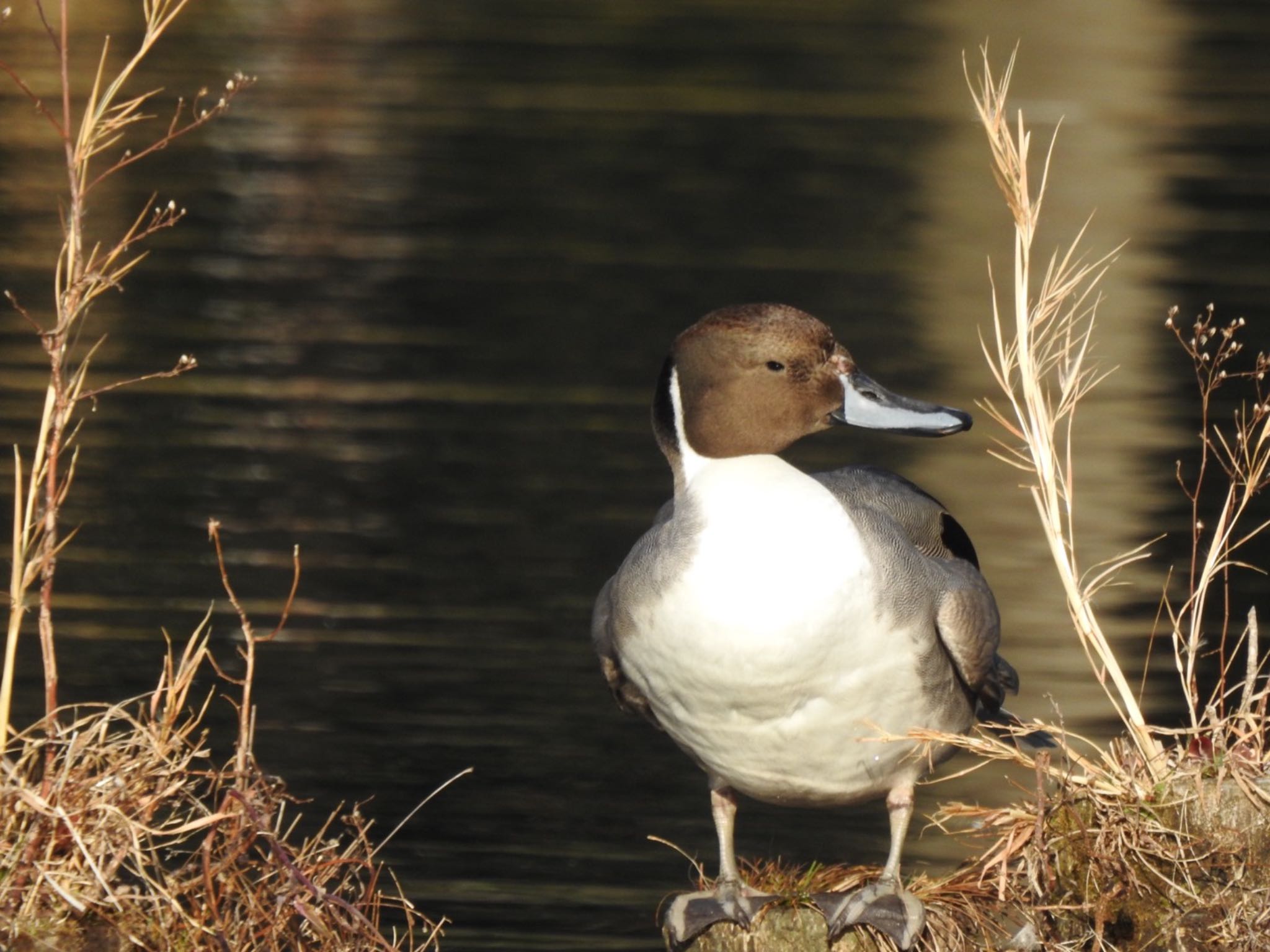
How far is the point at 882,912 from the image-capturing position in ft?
13.7

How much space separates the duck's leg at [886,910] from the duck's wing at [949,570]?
43cm

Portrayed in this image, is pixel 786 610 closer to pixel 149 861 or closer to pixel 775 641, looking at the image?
pixel 775 641

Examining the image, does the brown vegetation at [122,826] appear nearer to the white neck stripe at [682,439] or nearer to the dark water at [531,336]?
the white neck stripe at [682,439]

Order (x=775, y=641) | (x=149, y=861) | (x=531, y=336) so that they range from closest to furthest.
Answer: (x=149, y=861) → (x=775, y=641) → (x=531, y=336)

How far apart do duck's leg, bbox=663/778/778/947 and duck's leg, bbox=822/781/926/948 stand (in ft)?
0.50

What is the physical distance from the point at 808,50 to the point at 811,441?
11.9 meters

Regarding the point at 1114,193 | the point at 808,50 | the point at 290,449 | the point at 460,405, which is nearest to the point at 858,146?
the point at 1114,193

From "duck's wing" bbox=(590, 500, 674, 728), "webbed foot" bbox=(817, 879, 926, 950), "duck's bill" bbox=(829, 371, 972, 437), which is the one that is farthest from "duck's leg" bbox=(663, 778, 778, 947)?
"duck's bill" bbox=(829, 371, 972, 437)

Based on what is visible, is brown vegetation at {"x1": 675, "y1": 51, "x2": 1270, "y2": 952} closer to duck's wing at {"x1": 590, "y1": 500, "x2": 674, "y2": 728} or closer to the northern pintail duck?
the northern pintail duck

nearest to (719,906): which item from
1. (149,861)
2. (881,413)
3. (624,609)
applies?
(624,609)

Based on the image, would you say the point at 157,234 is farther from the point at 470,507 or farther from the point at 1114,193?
the point at 1114,193

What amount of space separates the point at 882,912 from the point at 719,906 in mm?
339

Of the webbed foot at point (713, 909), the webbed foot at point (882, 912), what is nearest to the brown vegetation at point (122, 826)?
the webbed foot at point (713, 909)

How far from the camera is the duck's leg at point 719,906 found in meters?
4.29
